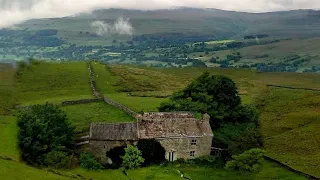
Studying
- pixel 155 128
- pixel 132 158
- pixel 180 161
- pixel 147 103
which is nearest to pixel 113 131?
pixel 132 158

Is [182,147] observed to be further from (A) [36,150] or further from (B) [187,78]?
(B) [187,78]

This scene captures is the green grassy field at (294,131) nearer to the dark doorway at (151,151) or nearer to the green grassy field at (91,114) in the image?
the dark doorway at (151,151)

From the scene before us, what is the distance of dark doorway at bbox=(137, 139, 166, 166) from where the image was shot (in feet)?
186

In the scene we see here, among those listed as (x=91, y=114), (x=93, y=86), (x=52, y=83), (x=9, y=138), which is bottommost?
(x=93, y=86)

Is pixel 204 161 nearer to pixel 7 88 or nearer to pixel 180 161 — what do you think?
pixel 180 161

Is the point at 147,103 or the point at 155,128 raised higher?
the point at 155,128

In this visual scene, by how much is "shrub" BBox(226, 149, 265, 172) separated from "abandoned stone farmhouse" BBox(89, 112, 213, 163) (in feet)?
21.7

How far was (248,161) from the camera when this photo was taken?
52688 millimetres

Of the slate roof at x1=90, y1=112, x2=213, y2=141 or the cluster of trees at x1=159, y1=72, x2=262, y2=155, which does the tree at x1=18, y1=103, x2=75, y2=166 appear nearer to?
the slate roof at x1=90, y1=112, x2=213, y2=141

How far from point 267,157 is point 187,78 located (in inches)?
3377

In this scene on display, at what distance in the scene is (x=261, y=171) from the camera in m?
51.4

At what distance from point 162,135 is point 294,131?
64.8 feet

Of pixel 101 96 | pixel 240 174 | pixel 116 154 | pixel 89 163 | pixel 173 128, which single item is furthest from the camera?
pixel 101 96

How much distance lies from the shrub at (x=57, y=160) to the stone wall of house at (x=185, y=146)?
1228 centimetres
